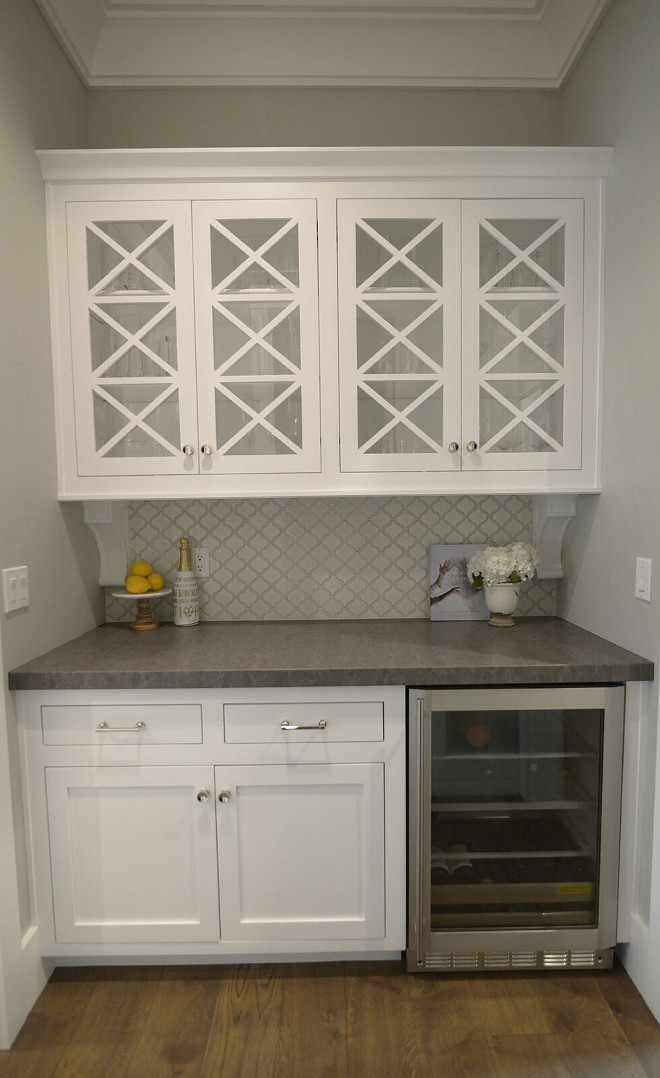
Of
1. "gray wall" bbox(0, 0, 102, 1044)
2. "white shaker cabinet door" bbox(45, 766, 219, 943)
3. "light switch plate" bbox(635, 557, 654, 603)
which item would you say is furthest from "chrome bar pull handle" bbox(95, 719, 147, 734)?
"light switch plate" bbox(635, 557, 654, 603)

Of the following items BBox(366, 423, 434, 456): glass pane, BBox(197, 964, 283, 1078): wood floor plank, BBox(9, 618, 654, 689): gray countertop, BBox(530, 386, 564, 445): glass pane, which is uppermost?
BBox(530, 386, 564, 445): glass pane

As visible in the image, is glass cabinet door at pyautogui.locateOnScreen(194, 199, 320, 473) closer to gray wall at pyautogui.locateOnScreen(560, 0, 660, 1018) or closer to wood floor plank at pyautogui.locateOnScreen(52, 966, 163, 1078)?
gray wall at pyautogui.locateOnScreen(560, 0, 660, 1018)

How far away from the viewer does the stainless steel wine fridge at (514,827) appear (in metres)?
1.88

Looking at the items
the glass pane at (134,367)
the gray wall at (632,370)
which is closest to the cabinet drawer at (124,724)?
the glass pane at (134,367)

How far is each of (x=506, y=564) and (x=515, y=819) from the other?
817 mm

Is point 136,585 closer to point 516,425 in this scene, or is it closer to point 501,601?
point 501,601

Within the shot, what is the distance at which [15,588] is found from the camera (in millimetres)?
1855

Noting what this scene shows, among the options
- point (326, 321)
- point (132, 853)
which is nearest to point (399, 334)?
point (326, 321)

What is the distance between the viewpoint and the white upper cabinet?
81.7 inches

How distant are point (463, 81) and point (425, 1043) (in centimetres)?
309

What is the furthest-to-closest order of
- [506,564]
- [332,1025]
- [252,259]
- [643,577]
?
[506,564] → [252,259] → [643,577] → [332,1025]

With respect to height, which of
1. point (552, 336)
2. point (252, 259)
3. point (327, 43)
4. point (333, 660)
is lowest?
point (333, 660)

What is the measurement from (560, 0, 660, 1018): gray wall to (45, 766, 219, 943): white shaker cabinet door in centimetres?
126

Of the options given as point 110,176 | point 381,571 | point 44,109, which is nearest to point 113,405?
point 110,176
